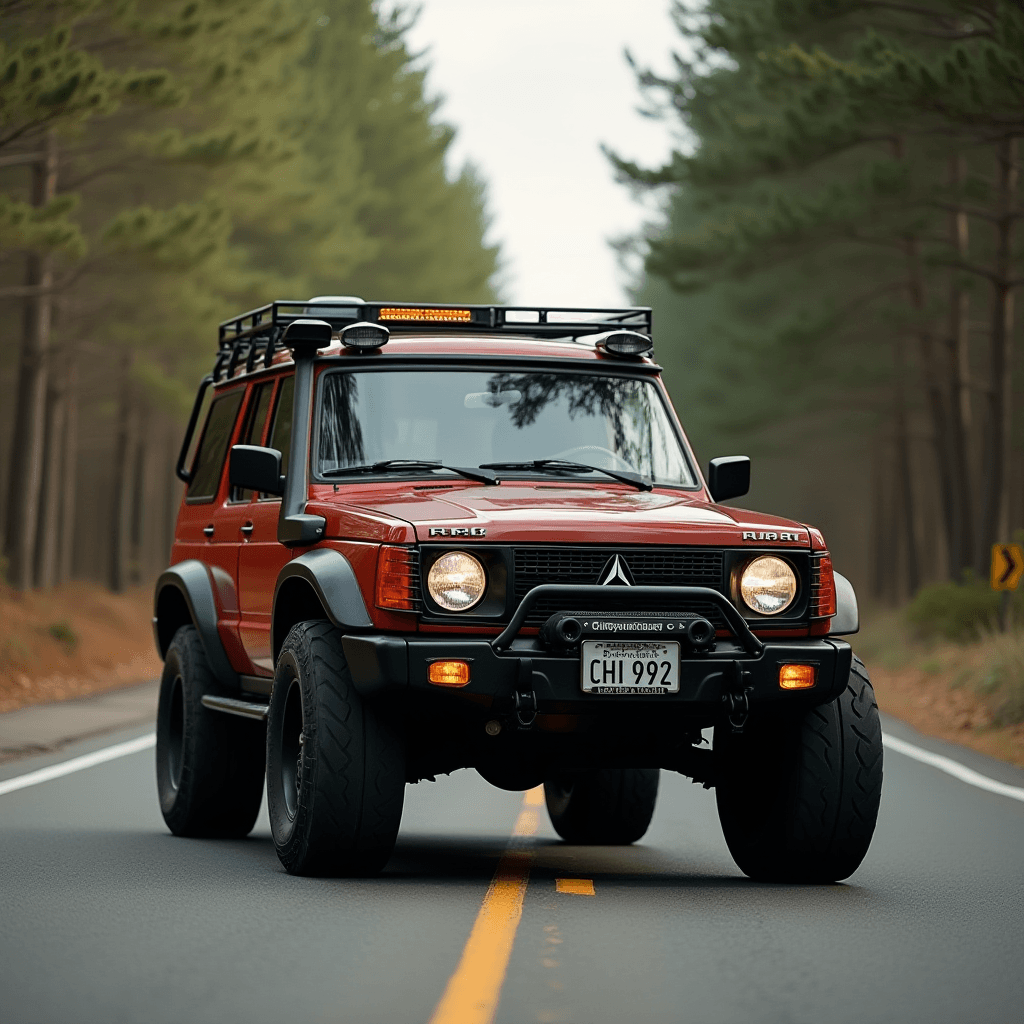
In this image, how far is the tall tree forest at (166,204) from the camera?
2422 centimetres

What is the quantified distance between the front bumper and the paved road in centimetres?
83

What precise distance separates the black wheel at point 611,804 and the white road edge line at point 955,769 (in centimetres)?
365

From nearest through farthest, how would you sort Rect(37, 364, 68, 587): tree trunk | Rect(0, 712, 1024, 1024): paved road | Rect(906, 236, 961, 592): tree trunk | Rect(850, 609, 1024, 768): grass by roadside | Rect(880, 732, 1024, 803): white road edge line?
Rect(0, 712, 1024, 1024): paved road, Rect(880, 732, 1024, 803): white road edge line, Rect(850, 609, 1024, 768): grass by roadside, Rect(37, 364, 68, 587): tree trunk, Rect(906, 236, 961, 592): tree trunk

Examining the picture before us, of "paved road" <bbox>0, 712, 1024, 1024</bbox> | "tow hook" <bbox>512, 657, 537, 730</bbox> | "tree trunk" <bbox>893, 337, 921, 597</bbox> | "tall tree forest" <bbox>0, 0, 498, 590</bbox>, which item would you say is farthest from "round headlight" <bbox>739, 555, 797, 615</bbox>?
"tree trunk" <bbox>893, 337, 921, 597</bbox>

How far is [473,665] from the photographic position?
7512mm

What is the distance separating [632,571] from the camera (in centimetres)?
782

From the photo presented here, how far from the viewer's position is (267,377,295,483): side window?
9.31m

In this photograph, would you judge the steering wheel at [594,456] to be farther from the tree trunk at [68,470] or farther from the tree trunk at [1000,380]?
the tree trunk at [68,470]

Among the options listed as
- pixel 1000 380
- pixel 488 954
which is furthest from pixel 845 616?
pixel 1000 380

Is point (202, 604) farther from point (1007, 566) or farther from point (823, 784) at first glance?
point (1007, 566)

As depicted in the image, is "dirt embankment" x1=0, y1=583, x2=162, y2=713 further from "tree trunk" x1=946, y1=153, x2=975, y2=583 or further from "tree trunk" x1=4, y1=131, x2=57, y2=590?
"tree trunk" x1=946, y1=153, x2=975, y2=583

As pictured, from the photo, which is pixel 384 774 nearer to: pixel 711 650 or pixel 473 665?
pixel 473 665

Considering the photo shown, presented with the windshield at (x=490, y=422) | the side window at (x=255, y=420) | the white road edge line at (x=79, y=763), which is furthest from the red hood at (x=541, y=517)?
the white road edge line at (x=79, y=763)

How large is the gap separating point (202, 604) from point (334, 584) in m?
2.67
